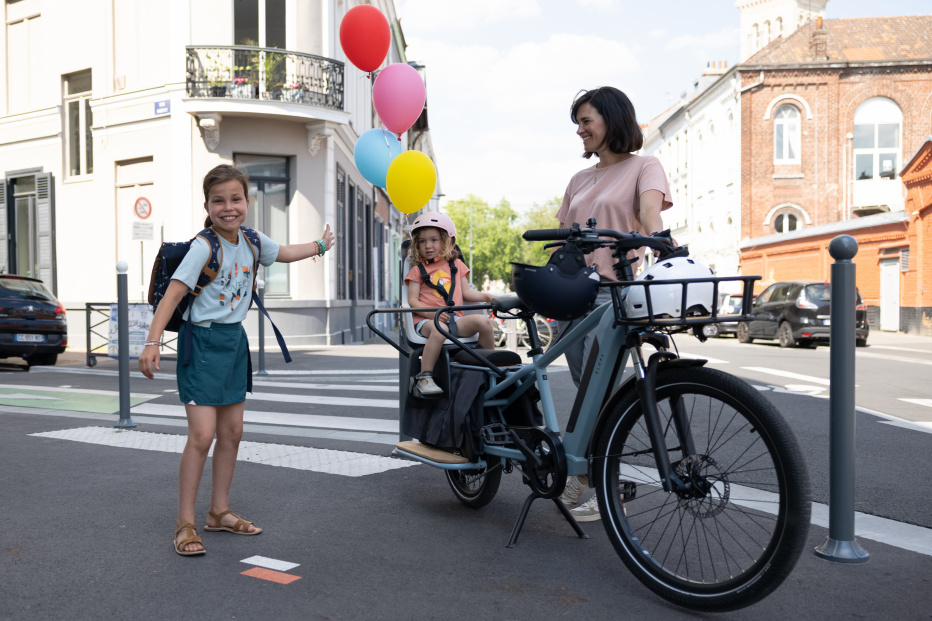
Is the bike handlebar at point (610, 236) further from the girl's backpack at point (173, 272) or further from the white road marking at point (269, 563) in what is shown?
the white road marking at point (269, 563)

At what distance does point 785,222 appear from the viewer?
133 ft

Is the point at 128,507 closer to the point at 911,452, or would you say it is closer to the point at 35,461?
the point at 35,461

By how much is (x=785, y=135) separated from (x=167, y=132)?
32182 mm

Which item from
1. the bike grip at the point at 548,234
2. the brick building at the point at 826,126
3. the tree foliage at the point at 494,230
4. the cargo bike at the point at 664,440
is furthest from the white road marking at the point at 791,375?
the tree foliage at the point at 494,230

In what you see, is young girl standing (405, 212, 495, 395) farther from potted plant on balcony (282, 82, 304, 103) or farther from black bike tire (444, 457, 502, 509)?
potted plant on balcony (282, 82, 304, 103)

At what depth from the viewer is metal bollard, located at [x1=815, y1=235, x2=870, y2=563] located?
3301mm

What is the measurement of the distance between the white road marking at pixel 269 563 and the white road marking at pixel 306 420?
10.9 ft

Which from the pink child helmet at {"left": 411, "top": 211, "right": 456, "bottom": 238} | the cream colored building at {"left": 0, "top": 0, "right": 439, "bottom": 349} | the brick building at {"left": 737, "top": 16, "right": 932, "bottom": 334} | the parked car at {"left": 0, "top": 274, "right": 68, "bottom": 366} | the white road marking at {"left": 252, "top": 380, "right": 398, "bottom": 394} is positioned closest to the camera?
the pink child helmet at {"left": 411, "top": 211, "right": 456, "bottom": 238}

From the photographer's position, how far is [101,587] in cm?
310

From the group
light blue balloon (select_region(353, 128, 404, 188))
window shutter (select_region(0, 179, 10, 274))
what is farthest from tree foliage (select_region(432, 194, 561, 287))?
light blue balloon (select_region(353, 128, 404, 188))

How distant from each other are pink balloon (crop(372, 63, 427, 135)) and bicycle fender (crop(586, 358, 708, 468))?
3890mm

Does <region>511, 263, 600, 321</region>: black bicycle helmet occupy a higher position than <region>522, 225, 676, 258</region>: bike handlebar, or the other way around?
<region>522, 225, 676, 258</region>: bike handlebar

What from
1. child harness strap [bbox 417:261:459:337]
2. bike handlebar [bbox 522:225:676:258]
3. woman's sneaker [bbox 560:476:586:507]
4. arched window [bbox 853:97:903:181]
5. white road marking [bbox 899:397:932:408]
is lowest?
white road marking [bbox 899:397:932:408]

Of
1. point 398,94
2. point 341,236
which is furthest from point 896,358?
point 398,94
